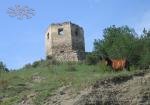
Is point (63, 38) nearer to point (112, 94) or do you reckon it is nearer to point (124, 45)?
point (124, 45)

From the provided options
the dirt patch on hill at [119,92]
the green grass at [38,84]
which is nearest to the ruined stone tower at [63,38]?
the green grass at [38,84]

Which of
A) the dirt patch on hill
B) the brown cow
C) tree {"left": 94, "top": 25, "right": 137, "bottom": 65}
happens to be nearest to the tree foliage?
tree {"left": 94, "top": 25, "right": 137, "bottom": 65}

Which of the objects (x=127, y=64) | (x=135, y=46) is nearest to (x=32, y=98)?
(x=127, y=64)

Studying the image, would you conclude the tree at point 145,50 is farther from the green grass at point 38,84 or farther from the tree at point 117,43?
the green grass at point 38,84

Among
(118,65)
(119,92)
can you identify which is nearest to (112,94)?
(119,92)

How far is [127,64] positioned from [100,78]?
6.01 metres

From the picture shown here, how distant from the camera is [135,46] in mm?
36750

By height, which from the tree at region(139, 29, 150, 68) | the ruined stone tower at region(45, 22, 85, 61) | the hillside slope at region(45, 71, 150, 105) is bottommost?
the hillside slope at region(45, 71, 150, 105)

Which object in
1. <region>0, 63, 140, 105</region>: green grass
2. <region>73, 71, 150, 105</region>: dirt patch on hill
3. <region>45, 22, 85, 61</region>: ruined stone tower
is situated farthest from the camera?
<region>45, 22, 85, 61</region>: ruined stone tower

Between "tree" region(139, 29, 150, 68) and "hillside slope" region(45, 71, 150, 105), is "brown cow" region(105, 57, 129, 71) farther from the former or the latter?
"hillside slope" region(45, 71, 150, 105)

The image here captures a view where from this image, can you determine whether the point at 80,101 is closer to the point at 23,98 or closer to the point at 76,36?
the point at 23,98

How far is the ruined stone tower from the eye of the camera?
49594mm

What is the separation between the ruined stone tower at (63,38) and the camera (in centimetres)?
4959

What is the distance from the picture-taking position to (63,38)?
50.4m
